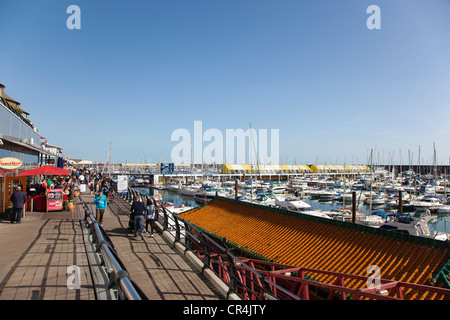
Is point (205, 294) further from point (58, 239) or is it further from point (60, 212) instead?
point (60, 212)

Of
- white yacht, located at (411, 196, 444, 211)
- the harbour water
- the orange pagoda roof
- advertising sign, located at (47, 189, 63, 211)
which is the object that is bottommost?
the harbour water

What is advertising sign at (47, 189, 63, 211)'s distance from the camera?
1473 centimetres

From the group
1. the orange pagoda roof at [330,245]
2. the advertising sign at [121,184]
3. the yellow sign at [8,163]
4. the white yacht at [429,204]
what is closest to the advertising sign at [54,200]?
the yellow sign at [8,163]

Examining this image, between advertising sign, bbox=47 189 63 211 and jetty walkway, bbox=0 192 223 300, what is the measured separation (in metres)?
3.30

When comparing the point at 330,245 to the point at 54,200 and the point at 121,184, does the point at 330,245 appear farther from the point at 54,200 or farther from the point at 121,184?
the point at 121,184

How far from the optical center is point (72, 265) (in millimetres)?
6742

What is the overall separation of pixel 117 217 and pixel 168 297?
9515 millimetres

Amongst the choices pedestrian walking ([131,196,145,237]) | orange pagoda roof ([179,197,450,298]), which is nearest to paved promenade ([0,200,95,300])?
pedestrian walking ([131,196,145,237])

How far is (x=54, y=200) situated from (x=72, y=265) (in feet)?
32.2

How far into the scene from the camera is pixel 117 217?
1412 centimetres

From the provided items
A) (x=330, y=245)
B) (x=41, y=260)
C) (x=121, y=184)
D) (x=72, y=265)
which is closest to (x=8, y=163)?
(x=41, y=260)

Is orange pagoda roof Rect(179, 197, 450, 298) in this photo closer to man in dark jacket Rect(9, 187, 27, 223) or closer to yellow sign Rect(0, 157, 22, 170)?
man in dark jacket Rect(9, 187, 27, 223)

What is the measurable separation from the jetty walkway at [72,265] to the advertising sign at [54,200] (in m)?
3.30
